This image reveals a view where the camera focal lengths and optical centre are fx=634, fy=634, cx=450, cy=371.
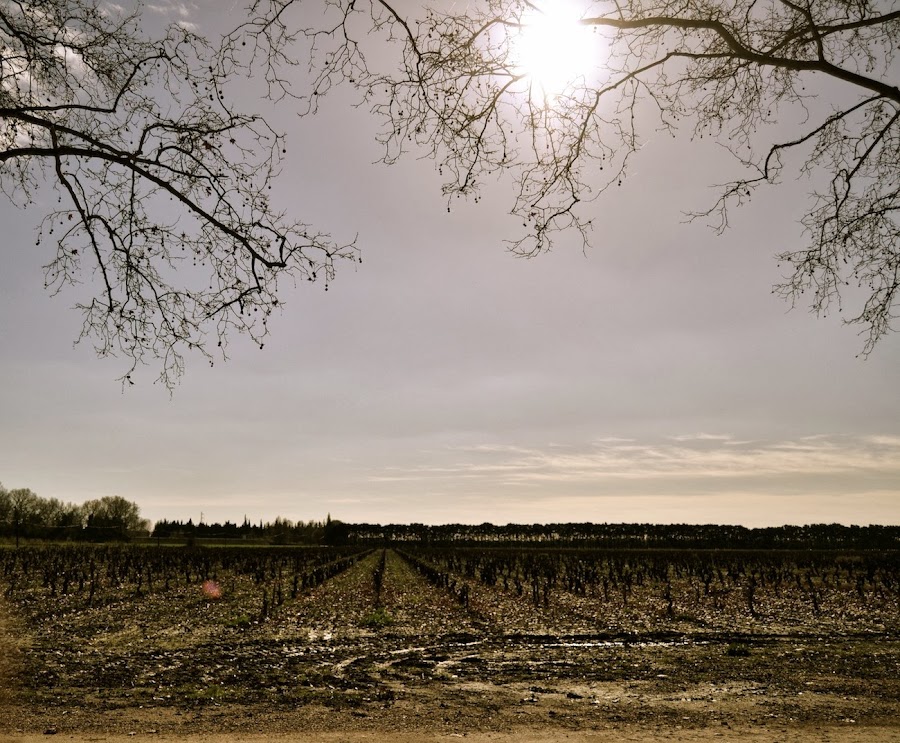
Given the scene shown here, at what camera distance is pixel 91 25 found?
5.72 m

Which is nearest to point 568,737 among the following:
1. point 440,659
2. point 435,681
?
point 435,681

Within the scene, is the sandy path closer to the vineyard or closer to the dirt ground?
the dirt ground

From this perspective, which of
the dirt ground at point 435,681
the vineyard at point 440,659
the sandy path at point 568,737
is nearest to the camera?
the sandy path at point 568,737

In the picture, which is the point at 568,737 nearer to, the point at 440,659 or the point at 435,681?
the point at 435,681

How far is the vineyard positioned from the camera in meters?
7.51

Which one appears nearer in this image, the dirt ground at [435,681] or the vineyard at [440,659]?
the dirt ground at [435,681]

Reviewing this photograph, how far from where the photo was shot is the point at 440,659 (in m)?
10.9

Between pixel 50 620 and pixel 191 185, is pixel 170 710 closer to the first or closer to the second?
pixel 191 185

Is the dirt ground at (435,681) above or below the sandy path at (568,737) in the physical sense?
below

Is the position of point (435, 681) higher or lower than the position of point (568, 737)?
lower

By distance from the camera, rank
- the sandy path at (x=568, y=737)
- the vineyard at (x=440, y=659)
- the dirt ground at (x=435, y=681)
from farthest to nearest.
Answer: the vineyard at (x=440, y=659) → the dirt ground at (x=435, y=681) → the sandy path at (x=568, y=737)

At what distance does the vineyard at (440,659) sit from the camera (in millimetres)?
7512

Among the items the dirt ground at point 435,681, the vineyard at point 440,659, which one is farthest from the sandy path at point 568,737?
the vineyard at point 440,659

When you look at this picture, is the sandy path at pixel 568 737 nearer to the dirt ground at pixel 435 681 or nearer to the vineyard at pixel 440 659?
the dirt ground at pixel 435 681
